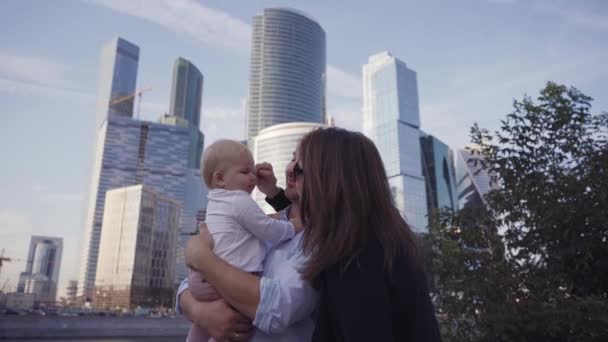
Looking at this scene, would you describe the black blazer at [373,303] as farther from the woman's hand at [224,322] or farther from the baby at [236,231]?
the baby at [236,231]

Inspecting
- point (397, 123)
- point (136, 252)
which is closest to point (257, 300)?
point (136, 252)

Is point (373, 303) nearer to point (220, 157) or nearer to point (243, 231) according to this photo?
point (243, 231)

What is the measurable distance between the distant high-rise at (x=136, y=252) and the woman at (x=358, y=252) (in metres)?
101

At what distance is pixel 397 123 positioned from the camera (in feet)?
443

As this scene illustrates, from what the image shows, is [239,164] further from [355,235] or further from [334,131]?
[355,235]

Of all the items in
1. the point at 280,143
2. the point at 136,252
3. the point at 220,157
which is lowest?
the point at 136,252

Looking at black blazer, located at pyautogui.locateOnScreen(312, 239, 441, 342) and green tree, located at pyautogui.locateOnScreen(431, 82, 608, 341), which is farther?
green tree, located at pyautogui.locateOnScreen(431, 82, 608, 341)

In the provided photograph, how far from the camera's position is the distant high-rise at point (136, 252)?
94.9m

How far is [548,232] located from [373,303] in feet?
15.2

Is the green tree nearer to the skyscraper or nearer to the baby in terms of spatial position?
the baby

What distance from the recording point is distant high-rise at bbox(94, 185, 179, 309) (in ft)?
311

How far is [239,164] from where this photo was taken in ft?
8.18

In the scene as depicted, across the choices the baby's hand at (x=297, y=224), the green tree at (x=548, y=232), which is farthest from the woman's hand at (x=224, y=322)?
the green tree at (x=548, y=232)

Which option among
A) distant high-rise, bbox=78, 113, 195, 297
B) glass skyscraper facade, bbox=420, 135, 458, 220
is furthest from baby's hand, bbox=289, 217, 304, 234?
distant high-rise, bbox=78, 113, 195, 297
